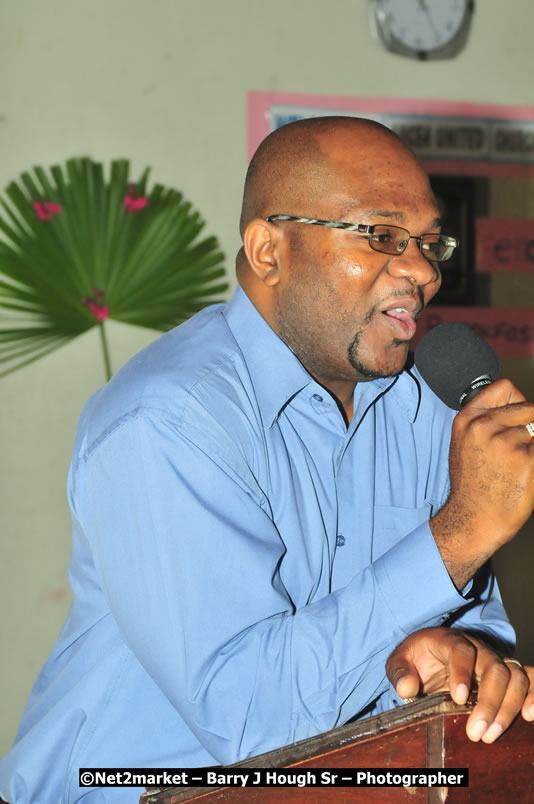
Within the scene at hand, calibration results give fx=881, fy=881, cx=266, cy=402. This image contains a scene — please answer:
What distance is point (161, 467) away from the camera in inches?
41.3

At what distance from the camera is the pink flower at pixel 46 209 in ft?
8.55

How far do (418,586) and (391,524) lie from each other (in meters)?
0.36

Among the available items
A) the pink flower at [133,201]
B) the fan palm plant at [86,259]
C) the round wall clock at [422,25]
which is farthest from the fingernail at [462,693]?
the round wall clock at [422,25]

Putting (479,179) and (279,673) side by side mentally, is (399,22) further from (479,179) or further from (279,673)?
(279,673)

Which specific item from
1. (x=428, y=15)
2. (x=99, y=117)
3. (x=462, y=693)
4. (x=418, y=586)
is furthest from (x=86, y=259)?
(x=462, y=693)

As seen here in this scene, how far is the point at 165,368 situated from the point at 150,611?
316 mm

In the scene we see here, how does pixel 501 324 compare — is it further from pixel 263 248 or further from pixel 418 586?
pixel 418 586

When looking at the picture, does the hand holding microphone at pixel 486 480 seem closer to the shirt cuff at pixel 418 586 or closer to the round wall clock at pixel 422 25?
the shirt cuff at pixel 418 586

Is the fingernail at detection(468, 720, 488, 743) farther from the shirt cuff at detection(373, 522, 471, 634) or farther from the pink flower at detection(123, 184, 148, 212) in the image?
the pink flower at detection(123, 184, 148, 212)

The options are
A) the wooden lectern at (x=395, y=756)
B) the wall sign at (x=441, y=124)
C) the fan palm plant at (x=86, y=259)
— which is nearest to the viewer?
the wooden lectern at (x=395, y=756)

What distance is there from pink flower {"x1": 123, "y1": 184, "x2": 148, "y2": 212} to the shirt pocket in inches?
63.1

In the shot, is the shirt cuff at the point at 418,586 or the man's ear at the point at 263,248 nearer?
the shirt cuff at the point at 418,586

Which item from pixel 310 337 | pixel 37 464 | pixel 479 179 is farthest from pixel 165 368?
pixel 479 179

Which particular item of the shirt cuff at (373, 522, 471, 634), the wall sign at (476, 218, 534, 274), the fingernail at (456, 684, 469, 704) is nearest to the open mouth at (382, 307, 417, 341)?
the shirt cuff at (373, 522, 471, 634)
